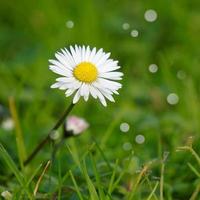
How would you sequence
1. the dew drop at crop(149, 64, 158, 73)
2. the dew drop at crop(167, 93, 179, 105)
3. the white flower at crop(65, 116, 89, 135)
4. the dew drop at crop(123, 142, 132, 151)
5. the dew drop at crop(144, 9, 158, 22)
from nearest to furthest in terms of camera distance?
the white flower at crop(65, 116, 89, 135) < the dew drop at crop(123, 142, 132, 151) < the dew drop at crop(167, 93, 179, 105) < the dew drop at crop(149, 64, 158, 73) < the dew drop at crop(144, 9, 158, 22)

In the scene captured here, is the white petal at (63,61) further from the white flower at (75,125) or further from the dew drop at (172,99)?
the dew drop at (172,99)

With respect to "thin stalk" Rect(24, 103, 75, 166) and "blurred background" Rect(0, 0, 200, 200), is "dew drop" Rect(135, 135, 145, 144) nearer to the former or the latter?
"blurred background" Rect(0, 0, 200, 200)

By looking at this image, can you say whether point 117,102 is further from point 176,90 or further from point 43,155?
point 43,155

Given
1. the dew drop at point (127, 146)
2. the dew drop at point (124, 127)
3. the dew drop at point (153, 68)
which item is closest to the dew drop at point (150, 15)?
the dew drop at point (153, 68)

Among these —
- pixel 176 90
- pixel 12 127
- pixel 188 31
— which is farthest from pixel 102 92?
pixel 188 31

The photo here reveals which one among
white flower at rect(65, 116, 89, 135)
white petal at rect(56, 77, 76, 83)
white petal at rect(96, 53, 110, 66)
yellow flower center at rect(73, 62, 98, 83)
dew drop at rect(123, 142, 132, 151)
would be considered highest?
white petal at rect(96, 53, 110, 66)

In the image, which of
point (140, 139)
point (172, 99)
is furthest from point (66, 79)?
point (172, 99)

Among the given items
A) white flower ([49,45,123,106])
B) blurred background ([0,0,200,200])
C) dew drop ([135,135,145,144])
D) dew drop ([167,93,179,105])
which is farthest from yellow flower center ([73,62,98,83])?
dew drop ([167,93,179,105])

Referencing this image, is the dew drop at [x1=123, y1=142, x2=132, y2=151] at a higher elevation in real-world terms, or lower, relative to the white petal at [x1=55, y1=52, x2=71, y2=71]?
lower
